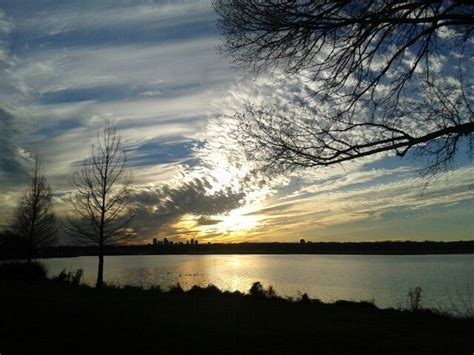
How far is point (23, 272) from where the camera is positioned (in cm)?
2386

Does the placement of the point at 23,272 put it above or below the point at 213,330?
above

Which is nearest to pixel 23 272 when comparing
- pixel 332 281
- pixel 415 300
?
pixel 415 300

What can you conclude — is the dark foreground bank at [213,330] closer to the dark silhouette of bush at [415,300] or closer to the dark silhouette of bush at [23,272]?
the dark silhouette of bush at [415,300]

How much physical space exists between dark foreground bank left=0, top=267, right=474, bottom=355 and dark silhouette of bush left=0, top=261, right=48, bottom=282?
11.5 m

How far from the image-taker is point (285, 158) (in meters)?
8.05

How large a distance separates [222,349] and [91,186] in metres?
15.8

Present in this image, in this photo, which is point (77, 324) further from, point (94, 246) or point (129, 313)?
point (94, 246)

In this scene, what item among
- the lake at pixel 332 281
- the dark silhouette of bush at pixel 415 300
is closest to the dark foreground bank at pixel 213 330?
the dark silhouette of bush at pixel 415 300

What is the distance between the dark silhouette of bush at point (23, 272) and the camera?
22688mm

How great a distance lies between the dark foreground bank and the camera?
6.76m

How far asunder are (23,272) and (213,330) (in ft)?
62.7

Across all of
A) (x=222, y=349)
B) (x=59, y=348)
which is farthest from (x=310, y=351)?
(x=59, y=348)

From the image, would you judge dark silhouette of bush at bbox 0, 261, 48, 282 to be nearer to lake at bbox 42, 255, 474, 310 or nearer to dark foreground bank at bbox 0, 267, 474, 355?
lake at bbox 42, 255, 474, 310

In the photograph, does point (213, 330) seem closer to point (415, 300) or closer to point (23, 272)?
point (415, 300)
